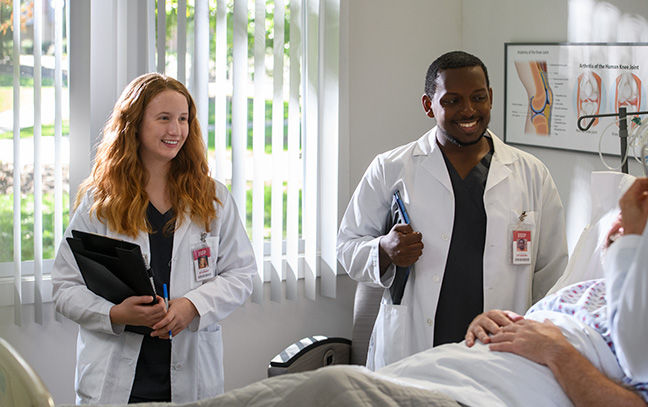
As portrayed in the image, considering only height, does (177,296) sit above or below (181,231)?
below

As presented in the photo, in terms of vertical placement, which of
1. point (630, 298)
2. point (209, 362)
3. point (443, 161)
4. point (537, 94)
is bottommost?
point (209, 362)

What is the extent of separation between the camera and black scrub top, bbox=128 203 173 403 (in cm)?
215

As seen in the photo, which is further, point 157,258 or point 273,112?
point 273,112

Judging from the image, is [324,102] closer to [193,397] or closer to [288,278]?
[288,278]

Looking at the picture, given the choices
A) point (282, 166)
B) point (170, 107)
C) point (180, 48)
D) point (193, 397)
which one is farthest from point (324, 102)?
point (193, 397)

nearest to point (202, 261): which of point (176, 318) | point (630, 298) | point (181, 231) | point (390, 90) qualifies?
point (181, 231)

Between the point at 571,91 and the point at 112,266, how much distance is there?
6.95 ft

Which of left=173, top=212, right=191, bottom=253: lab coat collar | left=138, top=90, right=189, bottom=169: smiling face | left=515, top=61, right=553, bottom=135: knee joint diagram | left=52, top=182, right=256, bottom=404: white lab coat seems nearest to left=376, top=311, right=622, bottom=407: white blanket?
left=52, top=182, right=256, bottom=404: white lab coat

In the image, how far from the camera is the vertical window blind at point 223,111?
104 inches

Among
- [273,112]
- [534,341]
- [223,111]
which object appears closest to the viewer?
[534,341]

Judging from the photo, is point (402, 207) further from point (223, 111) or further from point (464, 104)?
point (223, 111)

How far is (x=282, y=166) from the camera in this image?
3.26m

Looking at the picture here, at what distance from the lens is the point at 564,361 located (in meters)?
1.61

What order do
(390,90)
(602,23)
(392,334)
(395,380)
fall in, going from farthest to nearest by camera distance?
1. (390,90)
2. (602,23)
3. (392,334)
4. (395,380)
